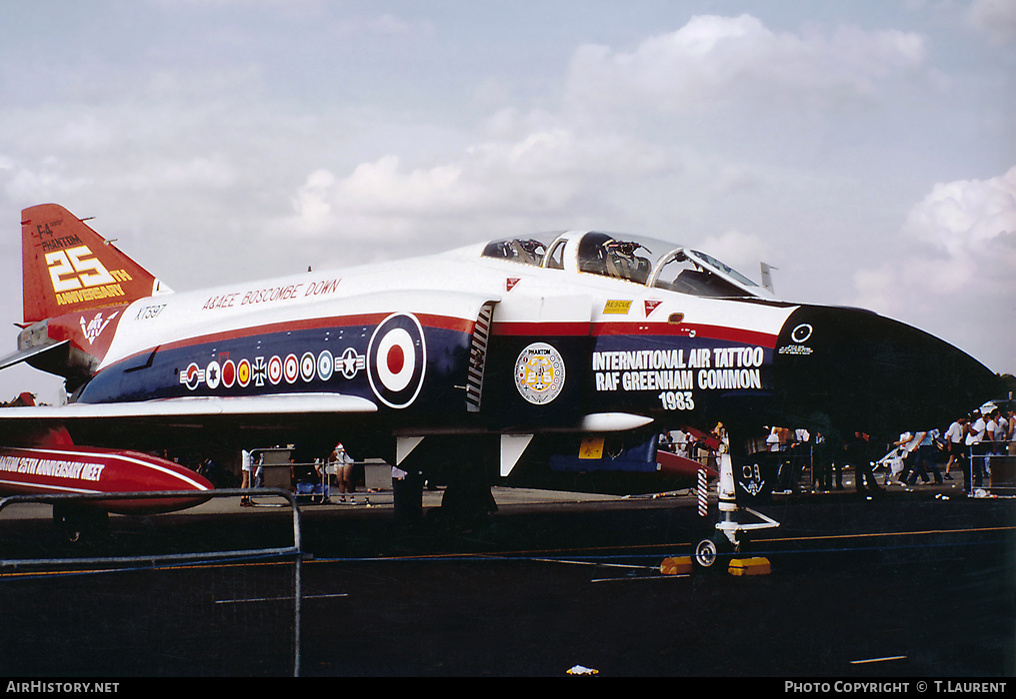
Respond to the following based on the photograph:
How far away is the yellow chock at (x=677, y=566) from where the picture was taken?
27.3ft

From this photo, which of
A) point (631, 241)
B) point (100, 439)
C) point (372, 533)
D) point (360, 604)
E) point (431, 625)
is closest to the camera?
point (431, 625)

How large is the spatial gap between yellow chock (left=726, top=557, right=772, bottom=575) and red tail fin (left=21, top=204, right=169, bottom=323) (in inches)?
438

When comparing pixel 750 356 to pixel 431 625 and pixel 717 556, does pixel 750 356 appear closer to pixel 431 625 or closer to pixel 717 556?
pixel 717 556

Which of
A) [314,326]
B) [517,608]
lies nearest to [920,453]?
[314,326]

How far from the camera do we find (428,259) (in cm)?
1073

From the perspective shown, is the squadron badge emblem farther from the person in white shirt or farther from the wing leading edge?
the person in white shirt

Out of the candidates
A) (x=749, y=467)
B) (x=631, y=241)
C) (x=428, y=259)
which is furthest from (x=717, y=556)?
(x=428, y=259)

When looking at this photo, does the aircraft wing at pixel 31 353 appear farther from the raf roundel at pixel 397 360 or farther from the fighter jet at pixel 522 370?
the raf roundel at pixel 397 360

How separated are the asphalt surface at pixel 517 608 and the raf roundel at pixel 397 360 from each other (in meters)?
1.67

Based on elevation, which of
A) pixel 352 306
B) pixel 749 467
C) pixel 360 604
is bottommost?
pixel 360 604

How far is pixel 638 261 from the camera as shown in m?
A: 8.91

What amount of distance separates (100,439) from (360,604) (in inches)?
226

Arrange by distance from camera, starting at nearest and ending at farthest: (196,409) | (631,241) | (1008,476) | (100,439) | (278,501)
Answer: (631,241), (196,409), (100,439), (1008,476), (278,501)

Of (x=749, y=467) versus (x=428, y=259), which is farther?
(x=428, y=259)
